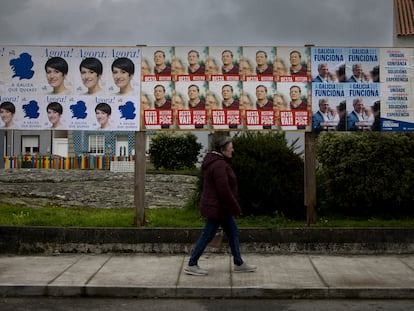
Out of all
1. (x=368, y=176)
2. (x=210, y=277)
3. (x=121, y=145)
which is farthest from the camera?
(x=121, y=145)

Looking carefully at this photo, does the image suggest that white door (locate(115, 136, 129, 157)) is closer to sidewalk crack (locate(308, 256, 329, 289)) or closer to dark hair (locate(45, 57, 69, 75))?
dark hair (locate(45, 57, 69, 75))

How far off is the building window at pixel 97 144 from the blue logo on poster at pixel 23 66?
1624 inches

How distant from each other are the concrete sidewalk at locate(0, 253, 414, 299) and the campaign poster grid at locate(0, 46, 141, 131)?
7.43 feet

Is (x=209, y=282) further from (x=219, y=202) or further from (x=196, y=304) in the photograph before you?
(x=219, y=202)

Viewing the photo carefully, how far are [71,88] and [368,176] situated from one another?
5444 millimetres

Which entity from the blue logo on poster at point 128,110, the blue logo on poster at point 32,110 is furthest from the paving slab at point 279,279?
the blue logo on poster at point 32,110

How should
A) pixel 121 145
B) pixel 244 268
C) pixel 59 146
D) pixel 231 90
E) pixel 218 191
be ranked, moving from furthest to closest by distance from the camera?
1. pixel 59 146
2. pixel 121 145
3. pixel 231 90
4. pixel 244 268
5. pixel 218 191

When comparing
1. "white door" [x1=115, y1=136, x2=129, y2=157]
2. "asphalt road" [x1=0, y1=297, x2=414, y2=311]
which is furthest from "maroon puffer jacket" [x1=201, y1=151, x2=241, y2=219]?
"white door" [x1=115, y1=136, x2=129, y2=157]

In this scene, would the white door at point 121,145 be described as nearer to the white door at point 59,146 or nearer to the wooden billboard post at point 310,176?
the white door at point 59,146

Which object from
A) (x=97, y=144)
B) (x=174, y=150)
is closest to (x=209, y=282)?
(x=174, y=150)

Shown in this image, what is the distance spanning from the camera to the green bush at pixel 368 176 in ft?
35.1

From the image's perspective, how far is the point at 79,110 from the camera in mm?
9984

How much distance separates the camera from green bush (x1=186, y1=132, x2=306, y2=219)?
10.5 meters

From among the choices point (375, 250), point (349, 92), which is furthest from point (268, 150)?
point (375, 250)
